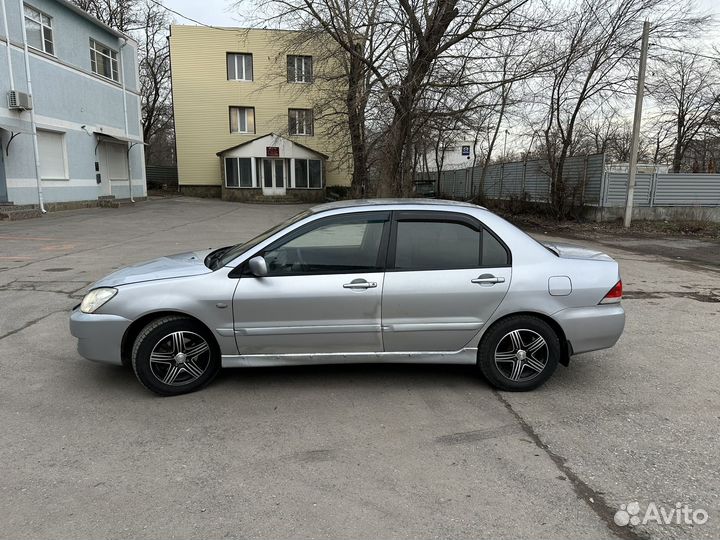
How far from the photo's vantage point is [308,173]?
34.7 meters

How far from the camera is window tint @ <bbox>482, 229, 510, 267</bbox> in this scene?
4.15 metres

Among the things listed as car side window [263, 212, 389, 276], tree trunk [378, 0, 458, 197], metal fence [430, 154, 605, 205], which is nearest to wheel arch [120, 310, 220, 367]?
car side window [263, 212, 389, 276]

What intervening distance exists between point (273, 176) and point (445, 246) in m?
31.1

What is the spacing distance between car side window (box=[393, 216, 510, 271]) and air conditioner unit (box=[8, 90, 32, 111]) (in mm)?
19208

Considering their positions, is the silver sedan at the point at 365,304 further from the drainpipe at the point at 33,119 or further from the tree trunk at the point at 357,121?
the drainpipe at the point at 33,119

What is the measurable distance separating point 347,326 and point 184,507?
1.77 metres

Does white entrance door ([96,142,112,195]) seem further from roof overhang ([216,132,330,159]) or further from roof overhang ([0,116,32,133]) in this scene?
roof overhang ([216,132,330,159])

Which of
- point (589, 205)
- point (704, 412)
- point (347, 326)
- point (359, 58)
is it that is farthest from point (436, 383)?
point (589, 205)

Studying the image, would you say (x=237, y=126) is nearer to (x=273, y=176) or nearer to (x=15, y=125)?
(x=273, y=176)

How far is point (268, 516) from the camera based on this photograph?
8.62ft

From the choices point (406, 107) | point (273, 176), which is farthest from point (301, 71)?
point (406, 107)

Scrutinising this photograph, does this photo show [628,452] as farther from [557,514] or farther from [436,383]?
[436,383]

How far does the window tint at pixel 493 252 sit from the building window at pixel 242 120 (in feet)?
113

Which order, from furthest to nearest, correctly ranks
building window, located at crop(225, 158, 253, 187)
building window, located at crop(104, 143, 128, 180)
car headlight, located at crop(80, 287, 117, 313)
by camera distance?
building window, located at crop(225, 158, 253, 187), building window, located at crop(104, 143, 128, 180), car headlight, located at crop(80, 287, 117, 313)
